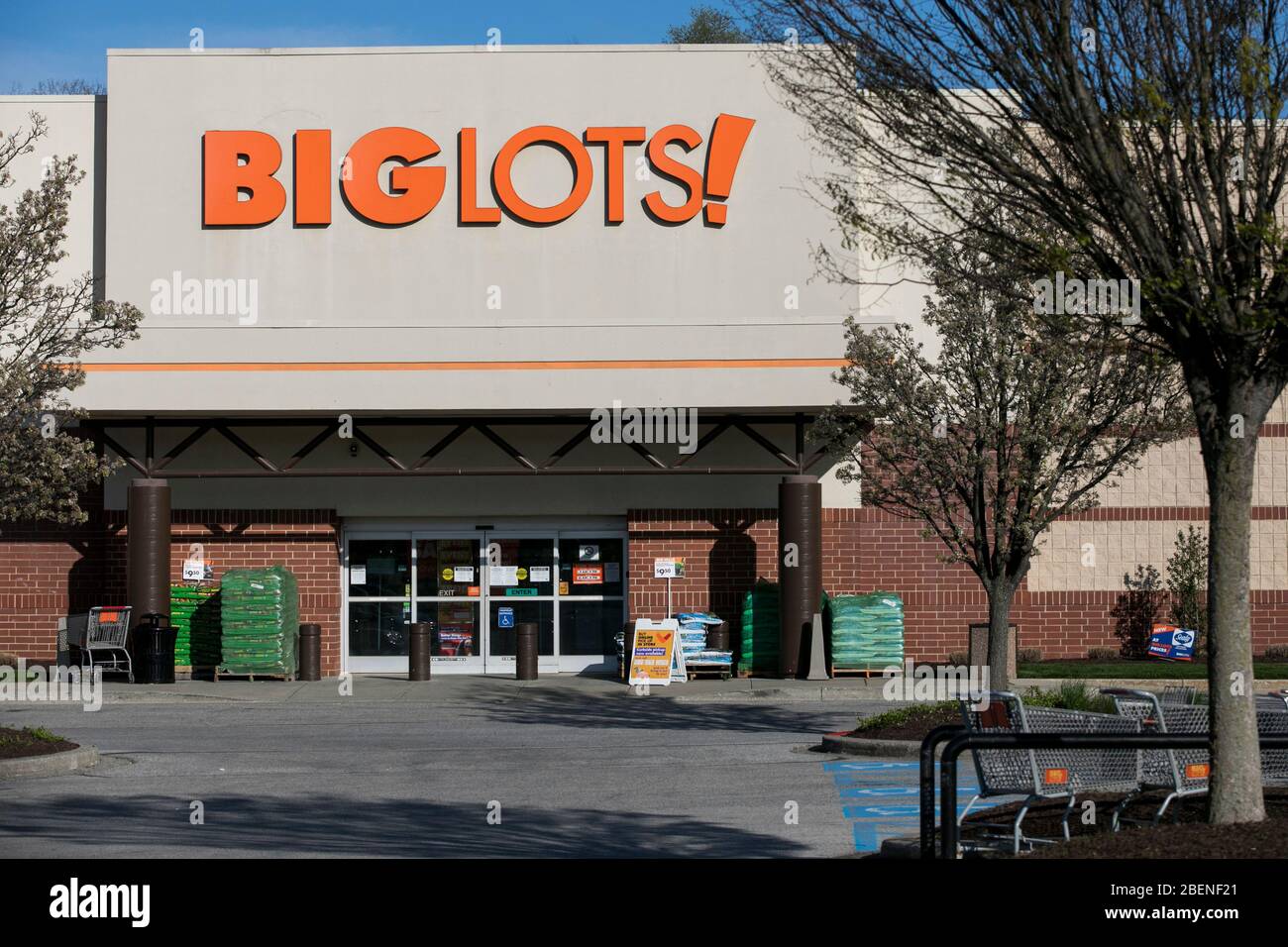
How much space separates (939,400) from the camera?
737 inches

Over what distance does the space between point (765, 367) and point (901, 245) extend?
14.5 m

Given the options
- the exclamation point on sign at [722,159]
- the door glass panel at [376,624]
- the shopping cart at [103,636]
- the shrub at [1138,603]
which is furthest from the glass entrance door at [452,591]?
the shrub at [1138,603]

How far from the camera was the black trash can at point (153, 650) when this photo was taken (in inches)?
976

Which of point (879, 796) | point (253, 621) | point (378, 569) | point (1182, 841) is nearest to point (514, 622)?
point (378, 569)

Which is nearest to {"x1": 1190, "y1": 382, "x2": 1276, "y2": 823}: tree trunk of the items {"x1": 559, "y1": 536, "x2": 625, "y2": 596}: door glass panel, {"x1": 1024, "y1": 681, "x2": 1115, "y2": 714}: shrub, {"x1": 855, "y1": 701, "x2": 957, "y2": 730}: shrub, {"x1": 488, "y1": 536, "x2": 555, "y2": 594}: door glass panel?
{"x1": 1024, "y1": 681, "x2": 1115, "y2": 714}: shrub

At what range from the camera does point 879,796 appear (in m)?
13.2

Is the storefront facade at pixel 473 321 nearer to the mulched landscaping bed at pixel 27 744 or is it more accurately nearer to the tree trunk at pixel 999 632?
the tree trunk at pixel 999 632

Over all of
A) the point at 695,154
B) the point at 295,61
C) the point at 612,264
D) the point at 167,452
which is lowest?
the point at 167,452

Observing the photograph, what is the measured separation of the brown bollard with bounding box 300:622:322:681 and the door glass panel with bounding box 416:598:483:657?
87.7 inches

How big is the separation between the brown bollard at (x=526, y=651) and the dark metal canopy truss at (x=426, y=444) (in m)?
2.54

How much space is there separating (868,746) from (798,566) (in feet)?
29.7

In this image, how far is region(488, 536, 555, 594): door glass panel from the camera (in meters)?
27.5
